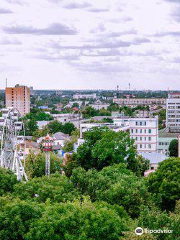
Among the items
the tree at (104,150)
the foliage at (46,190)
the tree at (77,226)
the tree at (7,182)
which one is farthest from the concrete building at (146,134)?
the tree at (77,226)

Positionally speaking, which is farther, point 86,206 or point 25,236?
point 86,206

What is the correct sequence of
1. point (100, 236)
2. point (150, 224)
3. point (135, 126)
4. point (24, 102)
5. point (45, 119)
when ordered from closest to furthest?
point (150, 224), point (100, 236), point (135, 126), point (45, 119), point (24, 102)

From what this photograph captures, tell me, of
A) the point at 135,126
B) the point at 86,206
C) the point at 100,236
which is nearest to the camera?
the point at 100,236

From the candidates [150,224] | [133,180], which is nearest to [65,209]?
[150,224]

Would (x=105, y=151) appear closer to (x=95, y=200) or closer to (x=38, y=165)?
(x=38, y=165)

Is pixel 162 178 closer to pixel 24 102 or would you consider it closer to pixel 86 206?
pixel 86 206

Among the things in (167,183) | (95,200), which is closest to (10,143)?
(95,200)

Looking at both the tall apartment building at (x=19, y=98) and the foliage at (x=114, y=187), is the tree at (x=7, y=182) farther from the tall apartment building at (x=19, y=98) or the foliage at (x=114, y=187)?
the tall apartment building at (x=19, y=98)
